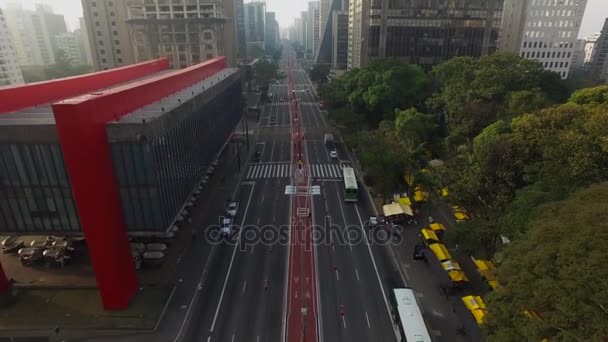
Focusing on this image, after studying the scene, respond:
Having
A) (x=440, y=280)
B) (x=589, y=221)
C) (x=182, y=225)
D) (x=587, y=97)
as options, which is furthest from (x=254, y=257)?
(x=587, y=97)

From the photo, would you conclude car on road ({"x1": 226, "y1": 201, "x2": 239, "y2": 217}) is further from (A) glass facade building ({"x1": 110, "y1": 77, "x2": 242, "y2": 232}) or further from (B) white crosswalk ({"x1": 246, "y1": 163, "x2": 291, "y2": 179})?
(B) white crosswalk ({"x1": 246, "y1": 163, "x2": 291, "y2": 179})

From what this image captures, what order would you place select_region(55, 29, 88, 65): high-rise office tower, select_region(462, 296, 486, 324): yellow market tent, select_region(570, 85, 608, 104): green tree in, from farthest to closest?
select_region(55, 29, 88, 65): high-rise office tower
select_region(570, 85, 608, 104): green tree
select_region(462, 296, 486, 324): yellow market tent

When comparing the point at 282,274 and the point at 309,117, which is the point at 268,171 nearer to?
the point at 282,274

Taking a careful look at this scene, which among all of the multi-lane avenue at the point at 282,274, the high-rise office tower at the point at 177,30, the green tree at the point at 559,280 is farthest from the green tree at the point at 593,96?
the high-rise office tower at the point at 177,30

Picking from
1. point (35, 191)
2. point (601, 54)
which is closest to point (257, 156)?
point (35, 191)

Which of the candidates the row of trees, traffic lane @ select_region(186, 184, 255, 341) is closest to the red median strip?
traffic lane @ select_region(186, 184, 255, 341)
